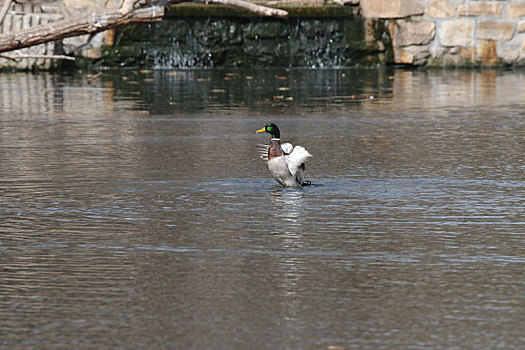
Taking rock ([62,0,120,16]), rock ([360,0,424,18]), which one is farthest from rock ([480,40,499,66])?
rock ([62,0,120,16])

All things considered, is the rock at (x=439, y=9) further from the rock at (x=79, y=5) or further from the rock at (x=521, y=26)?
the rock at (x=79, y=5)

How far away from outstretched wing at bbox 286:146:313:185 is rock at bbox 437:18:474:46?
14066mm

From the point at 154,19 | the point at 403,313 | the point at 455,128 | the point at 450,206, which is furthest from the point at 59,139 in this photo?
the point at 403,313

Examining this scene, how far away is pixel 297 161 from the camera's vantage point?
7508 mm

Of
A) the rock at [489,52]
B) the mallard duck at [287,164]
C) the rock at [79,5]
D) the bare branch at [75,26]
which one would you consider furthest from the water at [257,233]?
the rock at [489,52]

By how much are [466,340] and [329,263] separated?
52.0 inches

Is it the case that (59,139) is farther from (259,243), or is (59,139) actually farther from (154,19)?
(259,243)

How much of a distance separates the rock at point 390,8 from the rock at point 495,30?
1181 mm

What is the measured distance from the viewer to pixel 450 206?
6793 mm

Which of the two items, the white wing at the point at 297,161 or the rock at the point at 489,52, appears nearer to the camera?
the white wing at the point at 297,161

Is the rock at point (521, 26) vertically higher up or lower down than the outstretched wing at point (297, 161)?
higher up

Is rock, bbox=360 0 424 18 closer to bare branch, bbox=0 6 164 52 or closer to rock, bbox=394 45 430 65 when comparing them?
rock, bbox=394 45 430 65

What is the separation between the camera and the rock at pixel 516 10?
20766mm

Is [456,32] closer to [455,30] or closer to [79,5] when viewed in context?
[455,30]
